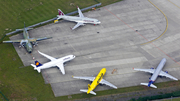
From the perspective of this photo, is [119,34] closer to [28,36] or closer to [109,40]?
[109,40]

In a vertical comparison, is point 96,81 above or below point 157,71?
above

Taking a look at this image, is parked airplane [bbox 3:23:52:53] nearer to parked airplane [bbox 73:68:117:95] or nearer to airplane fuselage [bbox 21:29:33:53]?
airplane fuselage [bbox 21:29:33:53]

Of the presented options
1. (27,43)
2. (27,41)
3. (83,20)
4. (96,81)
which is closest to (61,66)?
(96,81)

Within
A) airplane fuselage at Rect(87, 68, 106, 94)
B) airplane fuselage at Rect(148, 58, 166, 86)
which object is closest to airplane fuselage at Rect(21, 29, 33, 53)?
airplane fuselage at Rect(87, 68, 106, 94)

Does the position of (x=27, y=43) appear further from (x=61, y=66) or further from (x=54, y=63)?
(x=61, y=66)

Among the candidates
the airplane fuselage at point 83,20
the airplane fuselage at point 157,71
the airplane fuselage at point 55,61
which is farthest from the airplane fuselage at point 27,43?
the airplane fuselage at point 157,71

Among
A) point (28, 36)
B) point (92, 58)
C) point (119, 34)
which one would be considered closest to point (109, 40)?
point (119, 34)

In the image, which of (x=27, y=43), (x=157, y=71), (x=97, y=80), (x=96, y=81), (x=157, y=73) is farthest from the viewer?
(x=27, y=43)

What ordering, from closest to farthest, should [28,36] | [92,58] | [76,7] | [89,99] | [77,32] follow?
[89,99]
[92,58]
[28,36]
[77,32]
[76,7]

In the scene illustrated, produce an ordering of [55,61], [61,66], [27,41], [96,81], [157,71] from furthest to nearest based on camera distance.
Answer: [27,41]
[61,66]
[55,61]
[157,71]
[96,81]
